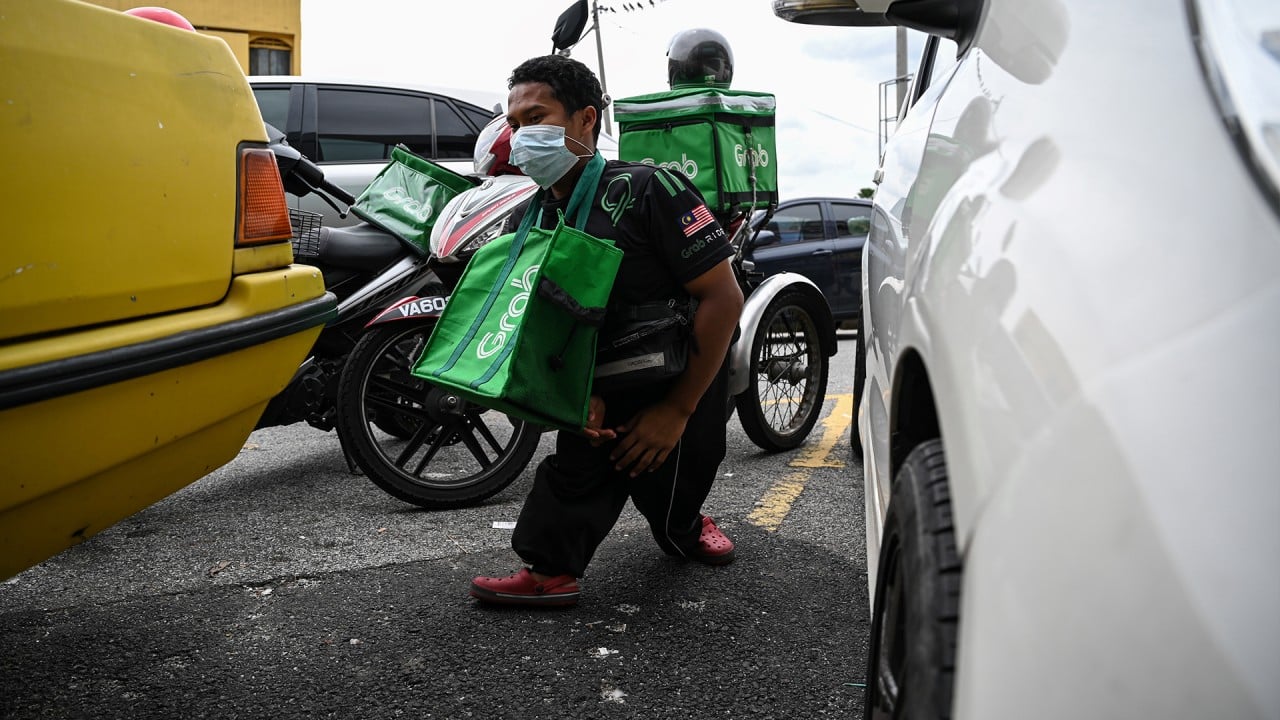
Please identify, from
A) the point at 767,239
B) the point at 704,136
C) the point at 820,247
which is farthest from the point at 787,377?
the point at 820,247

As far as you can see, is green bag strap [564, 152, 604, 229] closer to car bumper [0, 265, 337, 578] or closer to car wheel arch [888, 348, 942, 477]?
car bumper [0, 265, 337, 578]

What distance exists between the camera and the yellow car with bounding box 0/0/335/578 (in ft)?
5.06

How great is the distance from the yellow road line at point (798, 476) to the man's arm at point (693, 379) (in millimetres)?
841

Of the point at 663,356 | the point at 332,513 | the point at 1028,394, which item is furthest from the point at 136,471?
the point at 332,513

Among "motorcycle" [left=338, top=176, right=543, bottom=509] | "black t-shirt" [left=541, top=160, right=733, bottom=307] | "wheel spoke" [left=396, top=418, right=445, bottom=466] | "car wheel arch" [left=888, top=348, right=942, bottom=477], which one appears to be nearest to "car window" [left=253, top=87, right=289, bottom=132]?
"motorcycle" [left=338, top=176, right=543, bottom=509]

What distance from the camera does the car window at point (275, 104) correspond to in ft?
20.8

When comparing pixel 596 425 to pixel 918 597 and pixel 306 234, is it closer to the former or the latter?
pixel 918 597

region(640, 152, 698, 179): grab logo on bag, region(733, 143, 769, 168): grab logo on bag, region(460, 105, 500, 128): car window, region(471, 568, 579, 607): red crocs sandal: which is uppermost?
region(460, 105, 500, 128): car window

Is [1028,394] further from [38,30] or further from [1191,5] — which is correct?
[38,30]

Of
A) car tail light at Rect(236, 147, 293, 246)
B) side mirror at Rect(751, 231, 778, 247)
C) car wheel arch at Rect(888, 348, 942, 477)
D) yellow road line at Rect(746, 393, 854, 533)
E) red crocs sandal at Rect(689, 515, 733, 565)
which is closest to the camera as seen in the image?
car wheel arch at Rect(888, 348, 942, 477)

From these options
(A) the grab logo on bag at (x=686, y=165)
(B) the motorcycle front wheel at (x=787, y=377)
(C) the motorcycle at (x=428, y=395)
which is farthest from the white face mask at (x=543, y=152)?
(B) the motorcycle front wheel at (x=787, y=377)

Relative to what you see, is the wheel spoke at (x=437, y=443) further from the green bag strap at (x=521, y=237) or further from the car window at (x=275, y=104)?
the car window at (x=275, y=104)

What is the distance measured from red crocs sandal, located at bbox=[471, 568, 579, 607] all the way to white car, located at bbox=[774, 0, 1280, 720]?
1.56m

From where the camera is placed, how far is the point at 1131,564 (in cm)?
74
